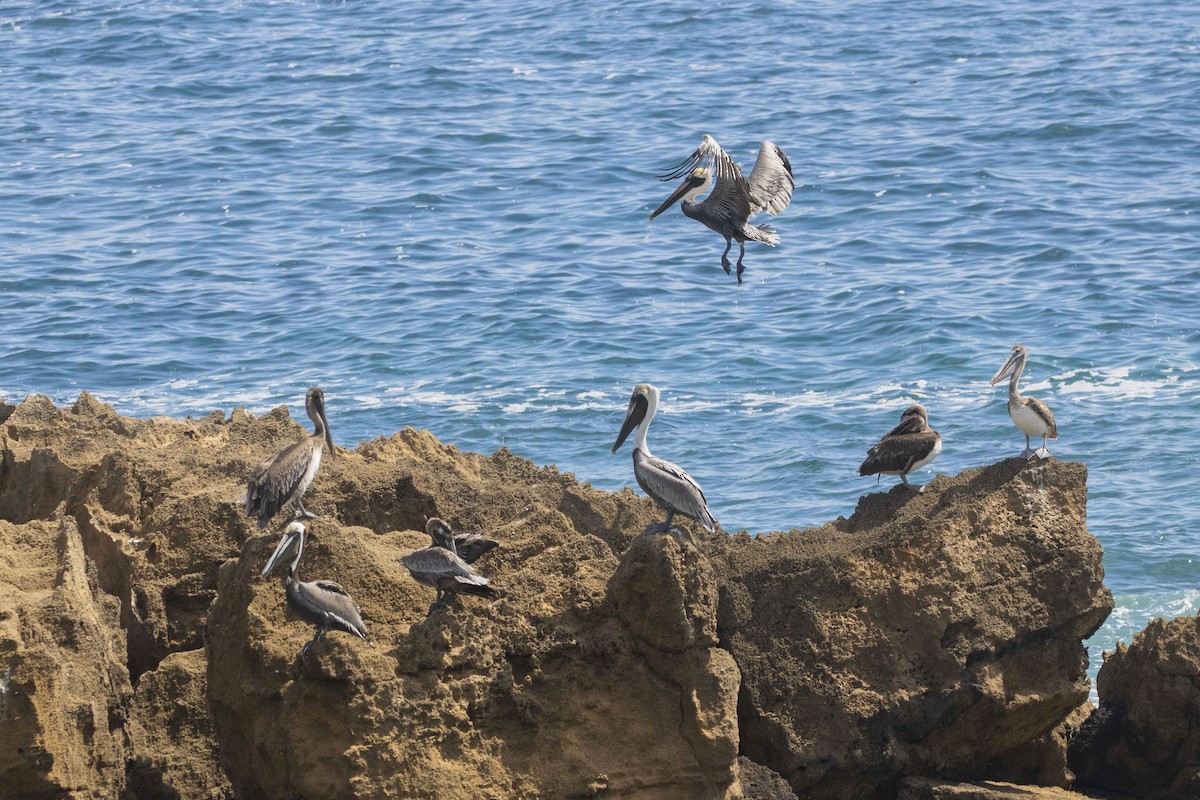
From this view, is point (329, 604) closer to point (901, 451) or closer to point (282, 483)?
point (282, 483)

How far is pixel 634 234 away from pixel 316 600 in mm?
Answer: 19984

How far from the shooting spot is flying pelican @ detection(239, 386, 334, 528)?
888 centimetres

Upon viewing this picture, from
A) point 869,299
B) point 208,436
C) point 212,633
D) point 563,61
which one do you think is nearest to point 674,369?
point 869,299

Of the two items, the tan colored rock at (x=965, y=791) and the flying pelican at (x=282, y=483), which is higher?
the flying pelican at (x=282, y=483)

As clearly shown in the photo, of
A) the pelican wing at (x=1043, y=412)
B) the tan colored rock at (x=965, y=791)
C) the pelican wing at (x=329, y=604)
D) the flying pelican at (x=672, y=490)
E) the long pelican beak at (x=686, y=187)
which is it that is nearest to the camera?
the pelican wing at (x=329, y=604)

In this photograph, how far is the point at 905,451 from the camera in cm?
1096

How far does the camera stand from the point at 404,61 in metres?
37.3

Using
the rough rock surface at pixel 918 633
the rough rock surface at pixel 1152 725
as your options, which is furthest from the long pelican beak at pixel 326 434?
the rough rock surface at pixel 1152 725

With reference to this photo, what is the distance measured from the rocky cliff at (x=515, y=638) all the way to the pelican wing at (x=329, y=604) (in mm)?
131

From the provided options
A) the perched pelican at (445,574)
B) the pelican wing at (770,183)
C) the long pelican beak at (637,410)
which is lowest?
the long pelican beak at (637,410)

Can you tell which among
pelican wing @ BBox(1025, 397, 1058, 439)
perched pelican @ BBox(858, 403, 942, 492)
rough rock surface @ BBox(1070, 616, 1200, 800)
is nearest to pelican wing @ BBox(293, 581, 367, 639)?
perched pelican @ BBox(858, 403, 942, 492)

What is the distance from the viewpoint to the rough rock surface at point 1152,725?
10.1 meters

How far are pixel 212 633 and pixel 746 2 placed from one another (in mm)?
34577

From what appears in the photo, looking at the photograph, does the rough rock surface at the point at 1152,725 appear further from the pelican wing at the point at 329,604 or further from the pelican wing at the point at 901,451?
the pelican wing at the point at 329,604
